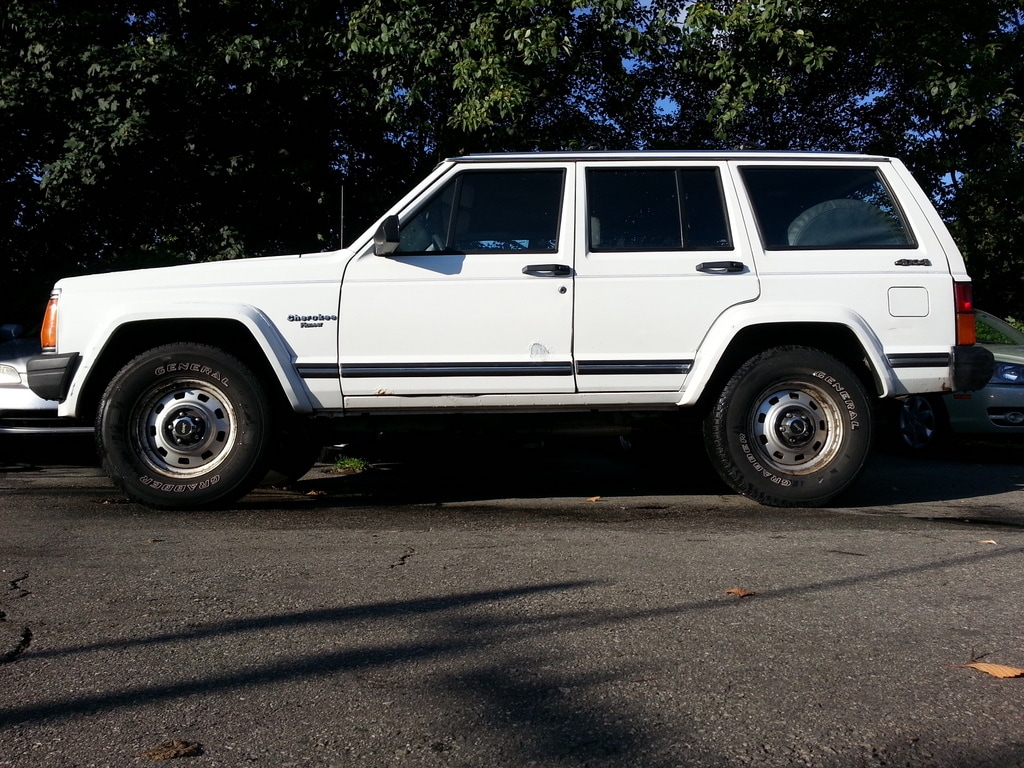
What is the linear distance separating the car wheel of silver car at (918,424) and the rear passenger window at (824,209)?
374 centimetres

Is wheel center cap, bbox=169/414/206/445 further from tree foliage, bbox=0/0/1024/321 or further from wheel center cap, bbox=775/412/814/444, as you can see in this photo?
tree foliage, bbox=0/0/1024/321

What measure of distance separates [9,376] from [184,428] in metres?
2.69

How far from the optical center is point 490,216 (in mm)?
6559

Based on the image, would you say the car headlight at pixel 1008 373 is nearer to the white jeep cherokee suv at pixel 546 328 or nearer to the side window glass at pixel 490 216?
the white jeep cherokee suv at pixel 546 328

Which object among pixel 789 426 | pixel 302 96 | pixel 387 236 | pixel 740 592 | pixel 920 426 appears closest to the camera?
pixel 740 592

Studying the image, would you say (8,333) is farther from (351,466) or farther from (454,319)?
(454,319)

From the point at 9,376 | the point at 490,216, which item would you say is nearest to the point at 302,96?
the point at 9,376

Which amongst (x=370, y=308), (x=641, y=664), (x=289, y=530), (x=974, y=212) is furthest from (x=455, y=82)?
(x=974, y=212)

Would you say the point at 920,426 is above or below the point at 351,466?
above

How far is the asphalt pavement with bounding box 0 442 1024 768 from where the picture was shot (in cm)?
280

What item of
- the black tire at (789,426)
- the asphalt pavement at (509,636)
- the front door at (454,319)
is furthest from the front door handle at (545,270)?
the asphalt pavement at (509,636)

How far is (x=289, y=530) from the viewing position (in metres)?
5.78

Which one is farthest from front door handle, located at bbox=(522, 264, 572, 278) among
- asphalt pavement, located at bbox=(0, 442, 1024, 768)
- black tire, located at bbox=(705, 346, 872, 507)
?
asphalt pavement, located at bbox=(0, 442, 1024, 768)

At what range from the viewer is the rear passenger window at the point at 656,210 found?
654cm
